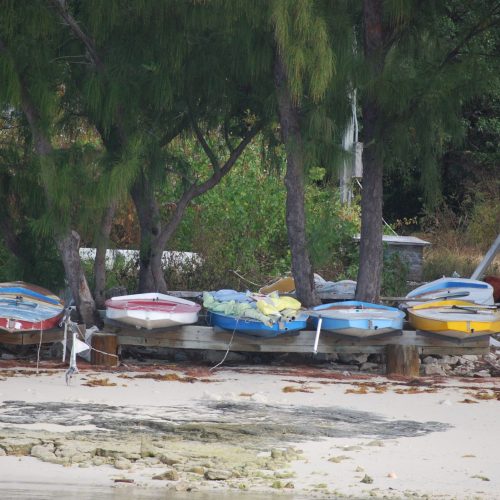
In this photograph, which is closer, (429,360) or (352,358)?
(429,360)

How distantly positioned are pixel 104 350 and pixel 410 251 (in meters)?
7.38

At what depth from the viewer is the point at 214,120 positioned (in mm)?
14602

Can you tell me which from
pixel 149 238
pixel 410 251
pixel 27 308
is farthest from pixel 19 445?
pixel 410 251

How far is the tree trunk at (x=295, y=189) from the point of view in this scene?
44.2 feet

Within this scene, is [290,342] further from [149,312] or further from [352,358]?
[149,312]

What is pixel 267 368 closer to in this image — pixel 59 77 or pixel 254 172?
pixel 59 77

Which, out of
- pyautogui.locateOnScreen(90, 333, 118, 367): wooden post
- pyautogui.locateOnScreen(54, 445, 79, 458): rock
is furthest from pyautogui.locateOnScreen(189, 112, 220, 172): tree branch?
pyautogui.locateOnScreen(54, 445, 79, 458): rock

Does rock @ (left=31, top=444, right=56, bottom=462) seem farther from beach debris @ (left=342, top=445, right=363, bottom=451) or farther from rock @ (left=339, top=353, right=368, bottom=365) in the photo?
rock @ (left=339, top=353, right=368, bottom=365)

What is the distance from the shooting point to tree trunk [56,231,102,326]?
13.8 m

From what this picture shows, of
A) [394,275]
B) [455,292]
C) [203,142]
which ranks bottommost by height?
[455,292]

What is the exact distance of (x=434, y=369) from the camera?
44.8ft

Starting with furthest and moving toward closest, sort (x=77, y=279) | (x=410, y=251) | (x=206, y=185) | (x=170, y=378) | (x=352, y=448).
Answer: (x=410, y=251), (x=206, y=185), (x=77, y=279), (x=170, y=378), (x=352, y=448)

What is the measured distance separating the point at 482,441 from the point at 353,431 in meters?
1.03

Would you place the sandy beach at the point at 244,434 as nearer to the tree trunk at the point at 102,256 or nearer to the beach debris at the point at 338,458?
the beach debris at the point at 338,458
